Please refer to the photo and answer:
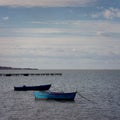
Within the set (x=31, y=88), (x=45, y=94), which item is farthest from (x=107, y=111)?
(x=31, y=88)

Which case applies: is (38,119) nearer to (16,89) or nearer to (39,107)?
(39,107)

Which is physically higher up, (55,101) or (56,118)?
(56,118)

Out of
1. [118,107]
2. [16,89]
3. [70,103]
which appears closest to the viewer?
[118,107]

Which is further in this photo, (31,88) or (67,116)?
(31,88)

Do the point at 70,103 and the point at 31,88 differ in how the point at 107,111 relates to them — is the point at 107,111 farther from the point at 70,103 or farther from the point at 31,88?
the point at 31,88

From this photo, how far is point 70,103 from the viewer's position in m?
62.6

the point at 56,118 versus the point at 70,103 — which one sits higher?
the point at 56,118

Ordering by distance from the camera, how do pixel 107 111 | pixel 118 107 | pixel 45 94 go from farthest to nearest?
pixel 45 94 < pixel 118 107 < pixel 107 111

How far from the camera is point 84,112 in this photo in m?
51.4

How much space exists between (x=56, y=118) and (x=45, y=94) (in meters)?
21.7

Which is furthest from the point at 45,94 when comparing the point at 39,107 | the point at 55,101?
the point at 39,107

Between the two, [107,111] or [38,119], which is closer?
[38,119]

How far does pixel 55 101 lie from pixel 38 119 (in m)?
20.4

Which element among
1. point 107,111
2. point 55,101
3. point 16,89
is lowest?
point 16,89
